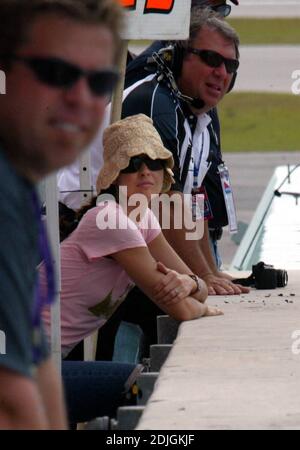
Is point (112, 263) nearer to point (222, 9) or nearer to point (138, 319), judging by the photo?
point (138, 319)

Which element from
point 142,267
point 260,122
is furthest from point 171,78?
point 260,122

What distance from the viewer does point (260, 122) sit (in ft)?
84.2

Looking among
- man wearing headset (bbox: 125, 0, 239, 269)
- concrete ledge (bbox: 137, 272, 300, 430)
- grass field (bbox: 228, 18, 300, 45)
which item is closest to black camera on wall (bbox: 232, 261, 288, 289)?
man wearing headset (bbox: 125, 0, 239, 269)

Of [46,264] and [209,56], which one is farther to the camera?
[209,56]

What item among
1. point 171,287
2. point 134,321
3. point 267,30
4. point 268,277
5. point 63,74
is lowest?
point 134,321

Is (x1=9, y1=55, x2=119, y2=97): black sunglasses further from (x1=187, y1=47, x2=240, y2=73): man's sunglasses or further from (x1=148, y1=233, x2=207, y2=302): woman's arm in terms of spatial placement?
(x1=187, y1=47, x2=240, y2=73): man's sunglasses

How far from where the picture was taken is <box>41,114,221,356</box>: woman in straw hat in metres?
4.93

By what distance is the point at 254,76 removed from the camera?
29.3 meters

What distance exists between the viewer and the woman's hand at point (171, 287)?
16.6 ft

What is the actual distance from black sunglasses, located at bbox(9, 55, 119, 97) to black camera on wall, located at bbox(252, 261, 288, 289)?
440 cm

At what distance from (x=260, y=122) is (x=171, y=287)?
20743 mm

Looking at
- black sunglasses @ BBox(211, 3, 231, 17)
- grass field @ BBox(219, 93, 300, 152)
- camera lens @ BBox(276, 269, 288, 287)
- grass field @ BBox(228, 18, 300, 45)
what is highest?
black sunglasses @ BBox(211, 3, 231, 17)
